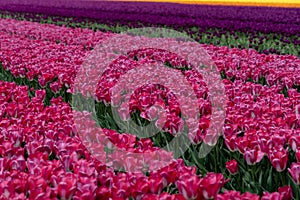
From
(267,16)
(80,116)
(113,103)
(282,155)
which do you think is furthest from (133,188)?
(267,16)

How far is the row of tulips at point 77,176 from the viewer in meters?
2.39

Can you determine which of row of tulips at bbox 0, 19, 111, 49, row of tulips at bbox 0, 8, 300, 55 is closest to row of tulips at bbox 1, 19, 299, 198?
row of tulips at bbox 0, 8, 300, 55

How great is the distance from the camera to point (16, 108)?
14.4 ft

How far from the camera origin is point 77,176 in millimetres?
2594

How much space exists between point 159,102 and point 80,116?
2.68 ft

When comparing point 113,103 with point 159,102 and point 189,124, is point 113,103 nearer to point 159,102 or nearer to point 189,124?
point 159,102

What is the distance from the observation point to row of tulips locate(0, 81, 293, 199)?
2391 millimetres

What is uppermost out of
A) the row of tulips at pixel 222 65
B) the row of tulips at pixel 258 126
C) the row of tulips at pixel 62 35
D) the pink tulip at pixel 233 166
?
the row of tulips at pixel 62 35

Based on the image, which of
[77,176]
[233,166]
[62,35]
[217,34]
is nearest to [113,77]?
[233,166]

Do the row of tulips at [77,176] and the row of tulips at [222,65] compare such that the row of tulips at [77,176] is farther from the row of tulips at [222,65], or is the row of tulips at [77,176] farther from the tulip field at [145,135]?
the row of tulips at [222,65]

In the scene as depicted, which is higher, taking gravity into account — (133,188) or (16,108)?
(16,108)

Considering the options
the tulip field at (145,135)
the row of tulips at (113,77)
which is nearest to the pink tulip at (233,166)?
the tulip field at (145,135)

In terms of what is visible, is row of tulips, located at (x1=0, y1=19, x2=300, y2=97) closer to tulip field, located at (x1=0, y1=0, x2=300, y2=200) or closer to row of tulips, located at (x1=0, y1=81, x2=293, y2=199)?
tulip field, located at (x1=0, y1=0, x2=300, y2=200)

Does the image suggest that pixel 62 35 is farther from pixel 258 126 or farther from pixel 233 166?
pixel 233 166
